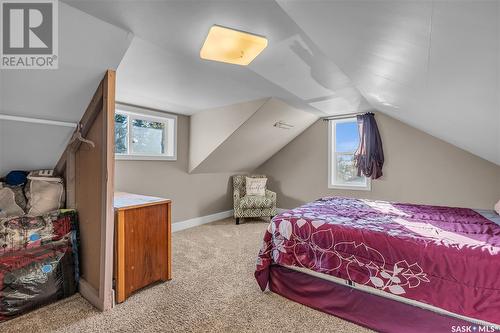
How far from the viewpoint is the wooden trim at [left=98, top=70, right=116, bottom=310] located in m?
1.76

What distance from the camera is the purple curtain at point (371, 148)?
3.70m

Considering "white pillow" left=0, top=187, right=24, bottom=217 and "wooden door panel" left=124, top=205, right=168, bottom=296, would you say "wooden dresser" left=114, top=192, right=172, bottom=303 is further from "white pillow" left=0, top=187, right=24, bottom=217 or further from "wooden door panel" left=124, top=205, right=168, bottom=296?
"white pillow" left=0, top=187, right=24, bottom=217

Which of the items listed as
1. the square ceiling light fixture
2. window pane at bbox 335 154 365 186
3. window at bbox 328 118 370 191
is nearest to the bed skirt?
the square ceiling light fixture

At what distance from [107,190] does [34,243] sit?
0.76 m

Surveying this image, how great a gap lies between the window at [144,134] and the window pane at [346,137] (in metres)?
2.96

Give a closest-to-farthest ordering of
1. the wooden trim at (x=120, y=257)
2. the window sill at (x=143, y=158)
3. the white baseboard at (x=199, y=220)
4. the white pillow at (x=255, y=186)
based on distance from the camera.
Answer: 1. the wooden trim at (x=120, y=257)
2. the window sill at (x=143, y=158)
3. the white baseboard at (x=199, y=220)
4. the white pillow at (x=255, y=186)

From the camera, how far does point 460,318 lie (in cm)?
134

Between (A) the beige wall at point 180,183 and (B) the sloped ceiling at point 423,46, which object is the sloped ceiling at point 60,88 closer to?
(A) the beige wall at point 180,183

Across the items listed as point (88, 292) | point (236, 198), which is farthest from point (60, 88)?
point (236, 198)

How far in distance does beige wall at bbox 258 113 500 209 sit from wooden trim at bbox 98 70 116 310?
11.7 ft

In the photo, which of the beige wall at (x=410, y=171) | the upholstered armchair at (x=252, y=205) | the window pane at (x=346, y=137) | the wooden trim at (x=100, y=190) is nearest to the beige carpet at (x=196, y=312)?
the wooden trim at (x=100, y=190)

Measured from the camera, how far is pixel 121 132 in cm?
324

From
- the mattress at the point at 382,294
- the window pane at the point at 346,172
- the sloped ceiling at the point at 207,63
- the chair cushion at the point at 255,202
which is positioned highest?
the sloped ceiling at the point at 207,63

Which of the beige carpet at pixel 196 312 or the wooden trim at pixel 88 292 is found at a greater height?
the wooden trim at pixel 88 292
